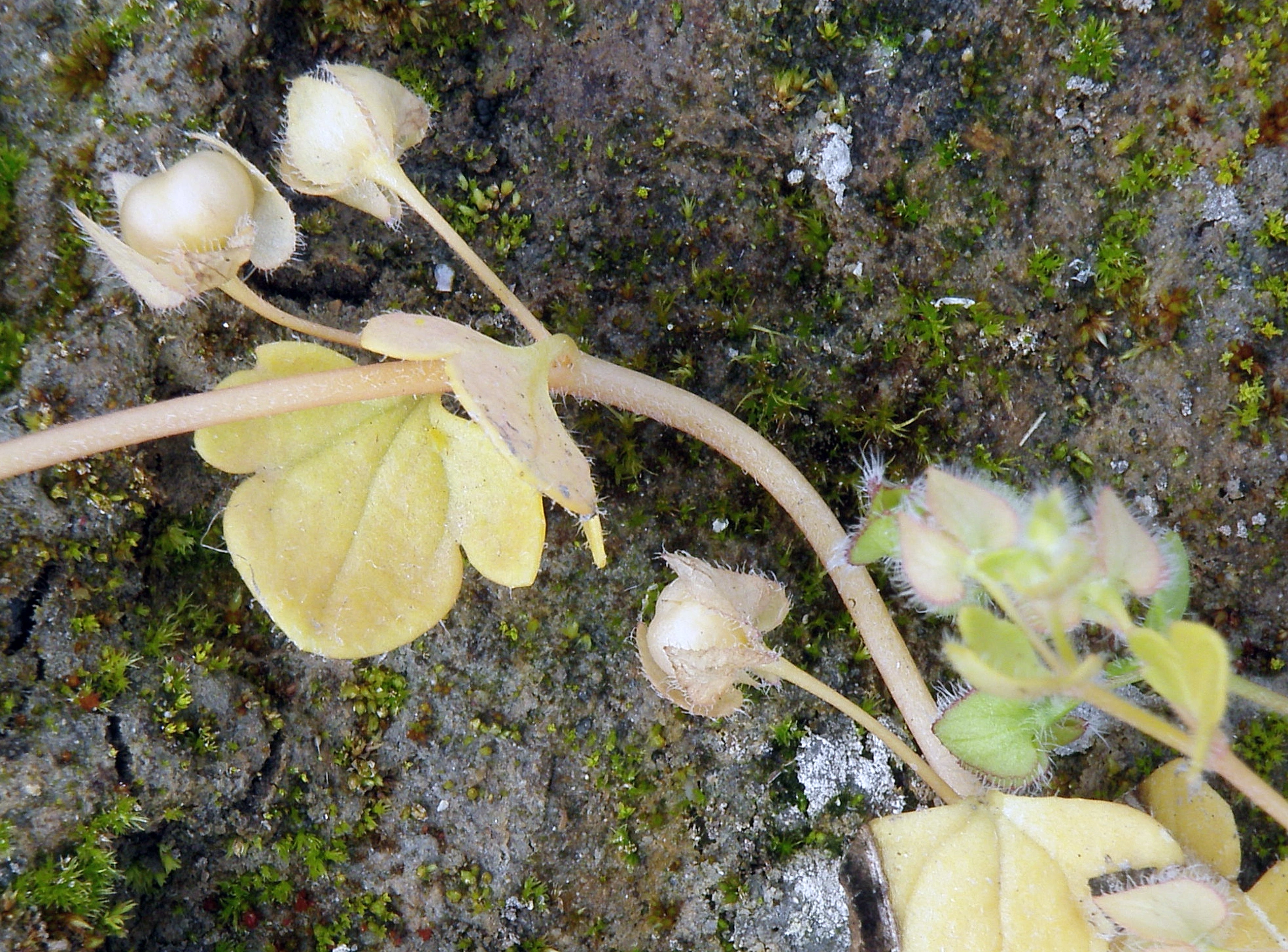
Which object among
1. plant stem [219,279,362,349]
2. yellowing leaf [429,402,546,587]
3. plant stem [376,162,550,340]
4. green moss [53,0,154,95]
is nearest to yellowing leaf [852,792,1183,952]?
yellowing leaf [429,402,546,587]

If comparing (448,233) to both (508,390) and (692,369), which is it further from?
(692,369)

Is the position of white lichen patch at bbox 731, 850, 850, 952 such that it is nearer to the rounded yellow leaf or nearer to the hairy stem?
the hairy stem

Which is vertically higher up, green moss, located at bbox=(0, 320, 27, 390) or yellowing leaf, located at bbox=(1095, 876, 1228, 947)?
yellowing leaf, located at bbox=(1095, 876, 1228, 947)

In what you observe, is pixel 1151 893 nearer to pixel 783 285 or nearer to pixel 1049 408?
pixel 1049 408

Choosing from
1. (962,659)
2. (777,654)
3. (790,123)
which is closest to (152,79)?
(790,123)

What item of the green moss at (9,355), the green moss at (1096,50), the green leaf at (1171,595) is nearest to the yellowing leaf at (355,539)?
the green moss at (9,355)

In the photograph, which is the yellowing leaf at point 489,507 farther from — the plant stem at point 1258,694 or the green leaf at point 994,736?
the plant stem at point 1258,694
